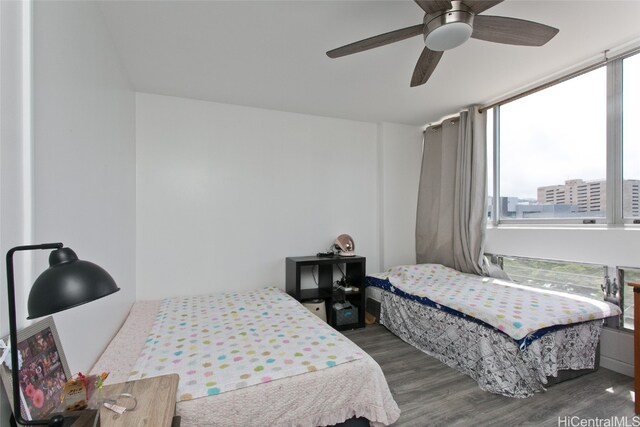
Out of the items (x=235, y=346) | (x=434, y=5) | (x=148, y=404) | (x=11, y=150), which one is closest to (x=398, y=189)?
(x=434, y=5)

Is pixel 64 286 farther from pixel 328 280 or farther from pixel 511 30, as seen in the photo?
pixel 328 280

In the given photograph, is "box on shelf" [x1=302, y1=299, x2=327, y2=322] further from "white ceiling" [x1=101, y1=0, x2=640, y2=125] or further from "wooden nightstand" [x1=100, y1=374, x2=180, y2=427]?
"white ceiling" [x1=101, y1=0, x2=640, y2=125]

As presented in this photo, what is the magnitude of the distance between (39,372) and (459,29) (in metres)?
2.19

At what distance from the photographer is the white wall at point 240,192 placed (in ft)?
9.60

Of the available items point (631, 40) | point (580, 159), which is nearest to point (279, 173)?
point (580, 159)

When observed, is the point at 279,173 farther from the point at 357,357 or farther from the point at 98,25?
the point at 357,357

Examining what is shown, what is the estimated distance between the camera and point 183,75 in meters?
2.56

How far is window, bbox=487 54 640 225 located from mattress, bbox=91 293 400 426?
2.49 m

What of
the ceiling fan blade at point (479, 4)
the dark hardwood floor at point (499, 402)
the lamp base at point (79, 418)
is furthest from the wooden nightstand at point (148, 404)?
the ceiling fan blade at point (479, 4)

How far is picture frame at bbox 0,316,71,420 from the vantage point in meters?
0.76

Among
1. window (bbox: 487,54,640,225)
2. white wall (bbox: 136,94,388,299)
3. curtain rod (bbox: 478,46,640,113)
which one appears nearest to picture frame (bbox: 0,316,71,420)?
white wall (bbox: 136,94,388,299)

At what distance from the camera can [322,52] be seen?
2.24 meters

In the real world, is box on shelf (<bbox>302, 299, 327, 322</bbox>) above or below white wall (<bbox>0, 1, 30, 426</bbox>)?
below

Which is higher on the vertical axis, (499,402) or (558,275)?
(558,275)
